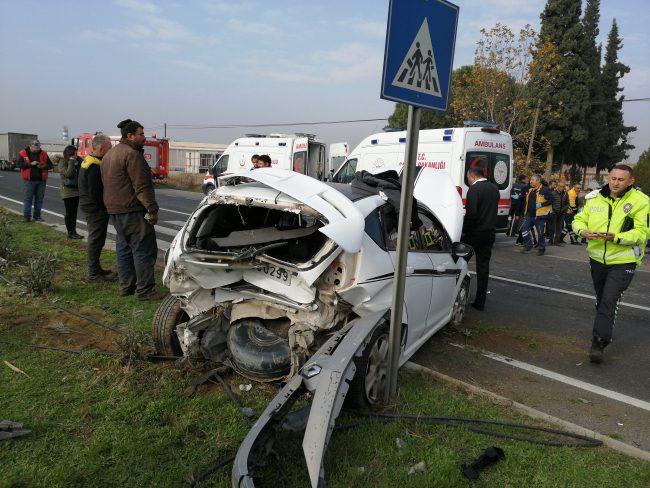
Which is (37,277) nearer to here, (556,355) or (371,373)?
(371,373)

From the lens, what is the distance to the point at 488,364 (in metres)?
4.60

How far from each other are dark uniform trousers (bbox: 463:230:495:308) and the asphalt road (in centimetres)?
24

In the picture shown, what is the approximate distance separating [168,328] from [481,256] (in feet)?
14.4

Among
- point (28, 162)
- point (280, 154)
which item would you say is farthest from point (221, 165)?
point (28, 162)

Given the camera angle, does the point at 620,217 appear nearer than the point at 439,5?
No

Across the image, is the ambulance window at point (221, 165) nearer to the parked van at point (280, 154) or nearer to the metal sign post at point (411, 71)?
the parked van at point (280, 154)

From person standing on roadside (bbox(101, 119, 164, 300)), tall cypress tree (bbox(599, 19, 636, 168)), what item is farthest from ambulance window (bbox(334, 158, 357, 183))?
tall cypress tree (bbox(599, 19, 636, 168))

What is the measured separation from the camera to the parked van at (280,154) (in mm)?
17547

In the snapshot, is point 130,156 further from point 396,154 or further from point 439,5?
point 396,154

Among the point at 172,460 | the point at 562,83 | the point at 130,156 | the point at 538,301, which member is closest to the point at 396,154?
the point at 538,301

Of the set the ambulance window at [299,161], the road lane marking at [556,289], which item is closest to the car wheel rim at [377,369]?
the road lane marking at [556,289]

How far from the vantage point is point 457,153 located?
11.5 m

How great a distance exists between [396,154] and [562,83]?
2663cm

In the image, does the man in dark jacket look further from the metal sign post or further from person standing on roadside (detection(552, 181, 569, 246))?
person standing on roadside (detection(552, 181, 569, 246))
